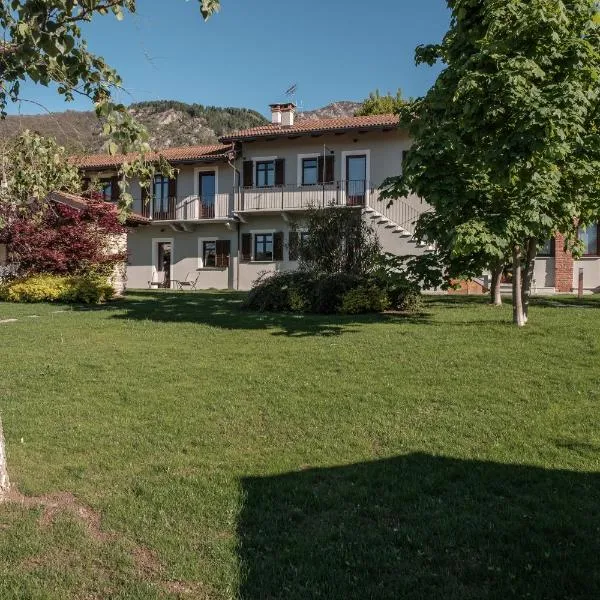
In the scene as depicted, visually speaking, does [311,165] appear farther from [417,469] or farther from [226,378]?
[417,469]

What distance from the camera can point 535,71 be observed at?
815 cm

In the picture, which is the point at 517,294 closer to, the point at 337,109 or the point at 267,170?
the point at 267,170

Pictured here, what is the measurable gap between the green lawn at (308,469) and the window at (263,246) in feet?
56.1

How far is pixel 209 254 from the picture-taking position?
91.1ft

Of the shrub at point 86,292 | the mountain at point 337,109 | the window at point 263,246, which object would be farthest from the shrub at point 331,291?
the mountain at point 337,109

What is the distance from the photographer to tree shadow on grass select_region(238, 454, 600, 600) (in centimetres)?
301

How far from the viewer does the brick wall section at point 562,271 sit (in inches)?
886

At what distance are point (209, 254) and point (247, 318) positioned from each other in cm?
1606

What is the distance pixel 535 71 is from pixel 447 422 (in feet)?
17.6

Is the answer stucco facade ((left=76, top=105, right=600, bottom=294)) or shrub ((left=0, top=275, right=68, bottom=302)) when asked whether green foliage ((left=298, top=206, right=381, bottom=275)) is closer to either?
stucco facade ((left=76, top=105, right=600, bottom=294))

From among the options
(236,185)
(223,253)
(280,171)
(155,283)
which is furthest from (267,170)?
(155,283)

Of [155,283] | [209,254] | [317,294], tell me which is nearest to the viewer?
[317,294]

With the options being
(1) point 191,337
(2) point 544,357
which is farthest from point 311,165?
(2) point 544,357

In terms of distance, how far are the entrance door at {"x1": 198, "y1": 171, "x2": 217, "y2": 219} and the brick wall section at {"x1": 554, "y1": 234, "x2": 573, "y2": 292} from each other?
576 inches
